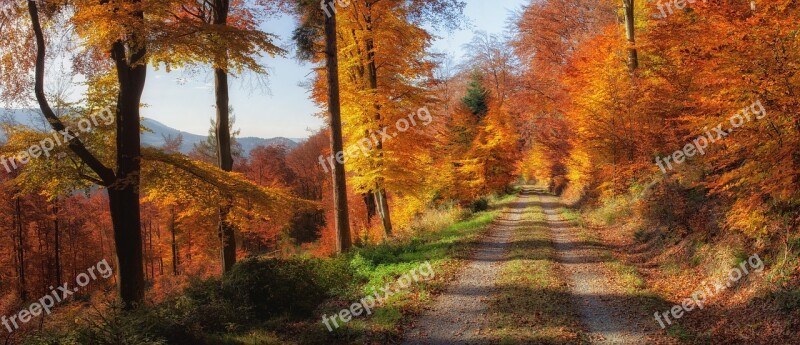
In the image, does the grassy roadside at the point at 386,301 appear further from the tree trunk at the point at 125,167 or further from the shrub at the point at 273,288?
the tree trunk at the point at 125,167

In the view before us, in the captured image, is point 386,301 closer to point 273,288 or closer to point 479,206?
point 273,288

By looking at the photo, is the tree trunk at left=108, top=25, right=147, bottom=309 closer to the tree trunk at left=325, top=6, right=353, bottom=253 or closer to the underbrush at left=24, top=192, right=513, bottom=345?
the underbrush at left=24, top=192, right=513, bottom=345

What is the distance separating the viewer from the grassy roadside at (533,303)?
671 centimetres

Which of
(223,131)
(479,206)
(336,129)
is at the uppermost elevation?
(223,131)

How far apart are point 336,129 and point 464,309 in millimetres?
6440

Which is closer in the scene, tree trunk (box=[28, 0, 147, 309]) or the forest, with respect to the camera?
the forest

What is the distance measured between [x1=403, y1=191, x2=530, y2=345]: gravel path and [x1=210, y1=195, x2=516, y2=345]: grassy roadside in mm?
265

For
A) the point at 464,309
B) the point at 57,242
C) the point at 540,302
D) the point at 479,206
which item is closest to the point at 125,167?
the point at 464,309

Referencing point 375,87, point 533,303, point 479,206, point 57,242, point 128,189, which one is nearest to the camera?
point 533,303

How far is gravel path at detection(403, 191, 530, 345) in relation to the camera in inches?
272

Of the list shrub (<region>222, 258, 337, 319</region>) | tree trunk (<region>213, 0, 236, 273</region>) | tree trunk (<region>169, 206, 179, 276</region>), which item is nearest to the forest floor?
shrub (<region>222, 258, 337, 319</region>)

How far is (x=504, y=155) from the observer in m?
31.3

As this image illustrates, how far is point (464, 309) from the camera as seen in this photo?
8.06 m

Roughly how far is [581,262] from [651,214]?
4.09m
